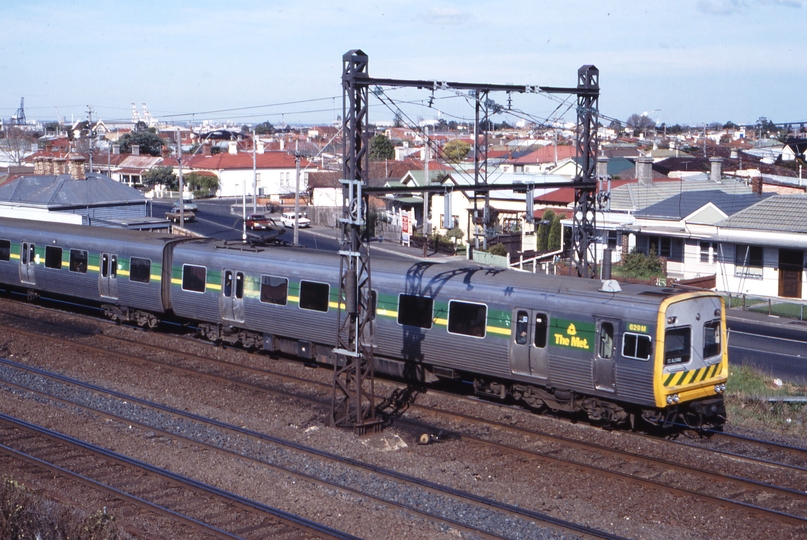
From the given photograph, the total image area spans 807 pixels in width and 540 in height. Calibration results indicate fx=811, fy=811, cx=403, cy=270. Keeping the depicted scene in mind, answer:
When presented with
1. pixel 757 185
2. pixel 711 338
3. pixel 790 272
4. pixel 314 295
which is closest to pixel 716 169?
pixel 757 185

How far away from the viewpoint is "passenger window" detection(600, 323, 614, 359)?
12719 mm

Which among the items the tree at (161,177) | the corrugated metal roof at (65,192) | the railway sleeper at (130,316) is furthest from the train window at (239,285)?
the tree at (161,177)

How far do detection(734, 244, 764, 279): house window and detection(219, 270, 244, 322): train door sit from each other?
21.1m

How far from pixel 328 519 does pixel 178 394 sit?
6.71 metres

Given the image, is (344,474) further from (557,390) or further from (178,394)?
(178,394)

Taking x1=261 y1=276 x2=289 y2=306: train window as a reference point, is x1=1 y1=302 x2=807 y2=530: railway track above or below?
below

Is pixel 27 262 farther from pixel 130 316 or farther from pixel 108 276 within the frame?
pixel 130 316

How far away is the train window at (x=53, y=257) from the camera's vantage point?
73.9 feet

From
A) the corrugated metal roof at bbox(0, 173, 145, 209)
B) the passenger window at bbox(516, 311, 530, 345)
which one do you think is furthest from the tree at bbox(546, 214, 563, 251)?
the passenger window at bbox(516, 311, 530, 345)

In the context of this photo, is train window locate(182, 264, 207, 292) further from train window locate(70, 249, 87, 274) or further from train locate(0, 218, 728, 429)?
train window locate(70, 249, 87, 274)

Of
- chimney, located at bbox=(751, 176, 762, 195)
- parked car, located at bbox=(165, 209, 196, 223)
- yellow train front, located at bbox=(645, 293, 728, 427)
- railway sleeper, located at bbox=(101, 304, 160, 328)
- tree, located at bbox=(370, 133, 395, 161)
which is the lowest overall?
railway sleeper, located at bbox=(101, 304, 160, 328)

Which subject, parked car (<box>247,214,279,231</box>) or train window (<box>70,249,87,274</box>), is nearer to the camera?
train window (<box>70,249,87,274</box>)

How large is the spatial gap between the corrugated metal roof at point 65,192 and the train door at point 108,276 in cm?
1349

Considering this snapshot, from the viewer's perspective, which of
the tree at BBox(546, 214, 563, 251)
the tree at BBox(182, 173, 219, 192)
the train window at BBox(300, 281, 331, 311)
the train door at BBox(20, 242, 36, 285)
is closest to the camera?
the train window at BBox(300, 281, 331, 311)
